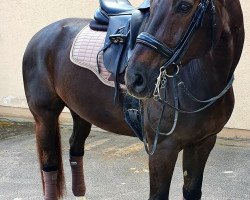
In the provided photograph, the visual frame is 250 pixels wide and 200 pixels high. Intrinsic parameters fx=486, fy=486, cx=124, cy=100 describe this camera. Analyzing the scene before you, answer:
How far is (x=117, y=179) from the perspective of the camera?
15.2ft

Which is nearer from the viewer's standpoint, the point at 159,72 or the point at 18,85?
→ the point at 159,72

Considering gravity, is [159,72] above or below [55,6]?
above

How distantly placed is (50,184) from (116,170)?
4.97 feet

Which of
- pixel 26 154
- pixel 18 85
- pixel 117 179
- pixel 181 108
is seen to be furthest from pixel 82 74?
pixel 18 85

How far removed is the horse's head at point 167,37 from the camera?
1.98 metres

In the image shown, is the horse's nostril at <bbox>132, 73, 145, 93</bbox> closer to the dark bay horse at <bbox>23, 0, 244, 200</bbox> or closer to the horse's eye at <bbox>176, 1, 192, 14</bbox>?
the dark bay horse at <bbox>23, 0, 244, 200</bbox>

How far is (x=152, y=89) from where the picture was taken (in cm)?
207

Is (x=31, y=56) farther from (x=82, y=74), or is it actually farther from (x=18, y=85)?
(x=18, y=85)

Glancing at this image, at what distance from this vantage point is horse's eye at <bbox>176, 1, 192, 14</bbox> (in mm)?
1958

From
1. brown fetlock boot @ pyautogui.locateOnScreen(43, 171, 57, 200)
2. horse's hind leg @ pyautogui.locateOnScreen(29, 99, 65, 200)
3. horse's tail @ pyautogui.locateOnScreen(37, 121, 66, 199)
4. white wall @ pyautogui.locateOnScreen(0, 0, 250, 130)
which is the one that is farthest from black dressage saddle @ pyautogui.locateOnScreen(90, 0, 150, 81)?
white wall @ pyautogui.locateOnScreen(0, 0, 250, 130)

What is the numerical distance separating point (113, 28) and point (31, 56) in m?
0.88

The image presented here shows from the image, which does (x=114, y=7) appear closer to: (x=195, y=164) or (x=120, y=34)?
(x=120, y=34)

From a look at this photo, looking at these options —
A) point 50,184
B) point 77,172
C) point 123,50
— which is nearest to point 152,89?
point 123,50

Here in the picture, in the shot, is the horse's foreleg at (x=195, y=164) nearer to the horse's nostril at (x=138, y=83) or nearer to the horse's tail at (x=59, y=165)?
the horse's nostril at (x=138, y=83)
